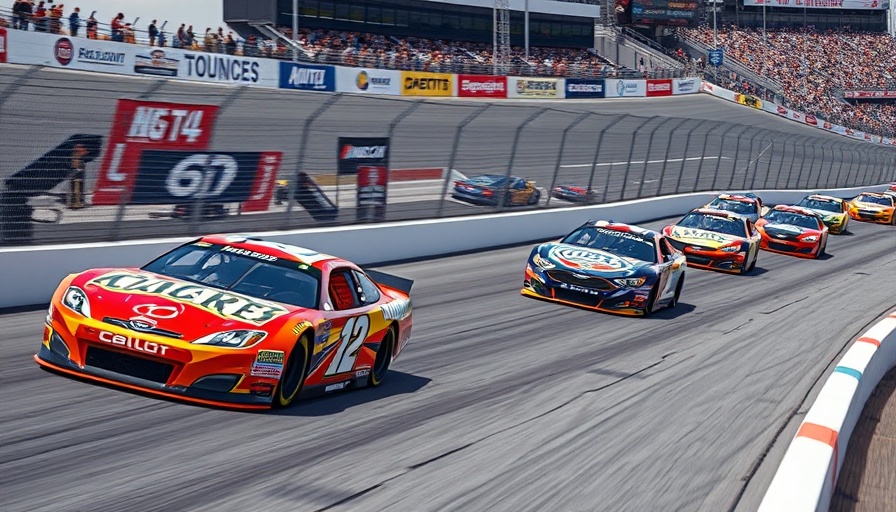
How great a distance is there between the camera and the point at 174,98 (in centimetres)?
1305

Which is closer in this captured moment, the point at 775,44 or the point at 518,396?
the point at 518,396

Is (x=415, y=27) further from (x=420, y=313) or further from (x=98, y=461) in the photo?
(x=98, y=461)

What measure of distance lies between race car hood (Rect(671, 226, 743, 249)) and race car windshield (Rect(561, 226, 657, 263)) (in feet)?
19.3

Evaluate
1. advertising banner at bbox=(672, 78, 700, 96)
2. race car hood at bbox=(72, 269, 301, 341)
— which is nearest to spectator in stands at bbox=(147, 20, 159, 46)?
race car hood at bbox=(72, 269, 301, 341)

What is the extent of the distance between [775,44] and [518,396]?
278 feet

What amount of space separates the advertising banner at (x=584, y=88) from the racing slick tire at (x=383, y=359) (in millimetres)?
43708

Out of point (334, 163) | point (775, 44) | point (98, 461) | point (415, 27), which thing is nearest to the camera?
point (98, 461)

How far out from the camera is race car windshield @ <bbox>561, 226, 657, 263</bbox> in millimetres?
14984

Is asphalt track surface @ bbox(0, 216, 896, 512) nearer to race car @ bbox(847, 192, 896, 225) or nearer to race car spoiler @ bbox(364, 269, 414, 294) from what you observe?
race car spoiler @ bbox(364, 269, 414, 294)

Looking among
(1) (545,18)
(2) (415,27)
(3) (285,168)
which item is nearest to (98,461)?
(3) (285,168)

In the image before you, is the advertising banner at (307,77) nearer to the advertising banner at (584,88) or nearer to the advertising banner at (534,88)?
the advertising banner at (534,88)

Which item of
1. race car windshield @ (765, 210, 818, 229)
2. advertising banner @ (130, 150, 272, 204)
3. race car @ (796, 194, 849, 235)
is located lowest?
race car @ (796, 194, 849, 235)

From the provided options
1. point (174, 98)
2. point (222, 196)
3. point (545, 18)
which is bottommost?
point (222, 196)

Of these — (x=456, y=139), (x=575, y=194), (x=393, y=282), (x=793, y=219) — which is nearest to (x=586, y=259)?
(x=393, y=282)
